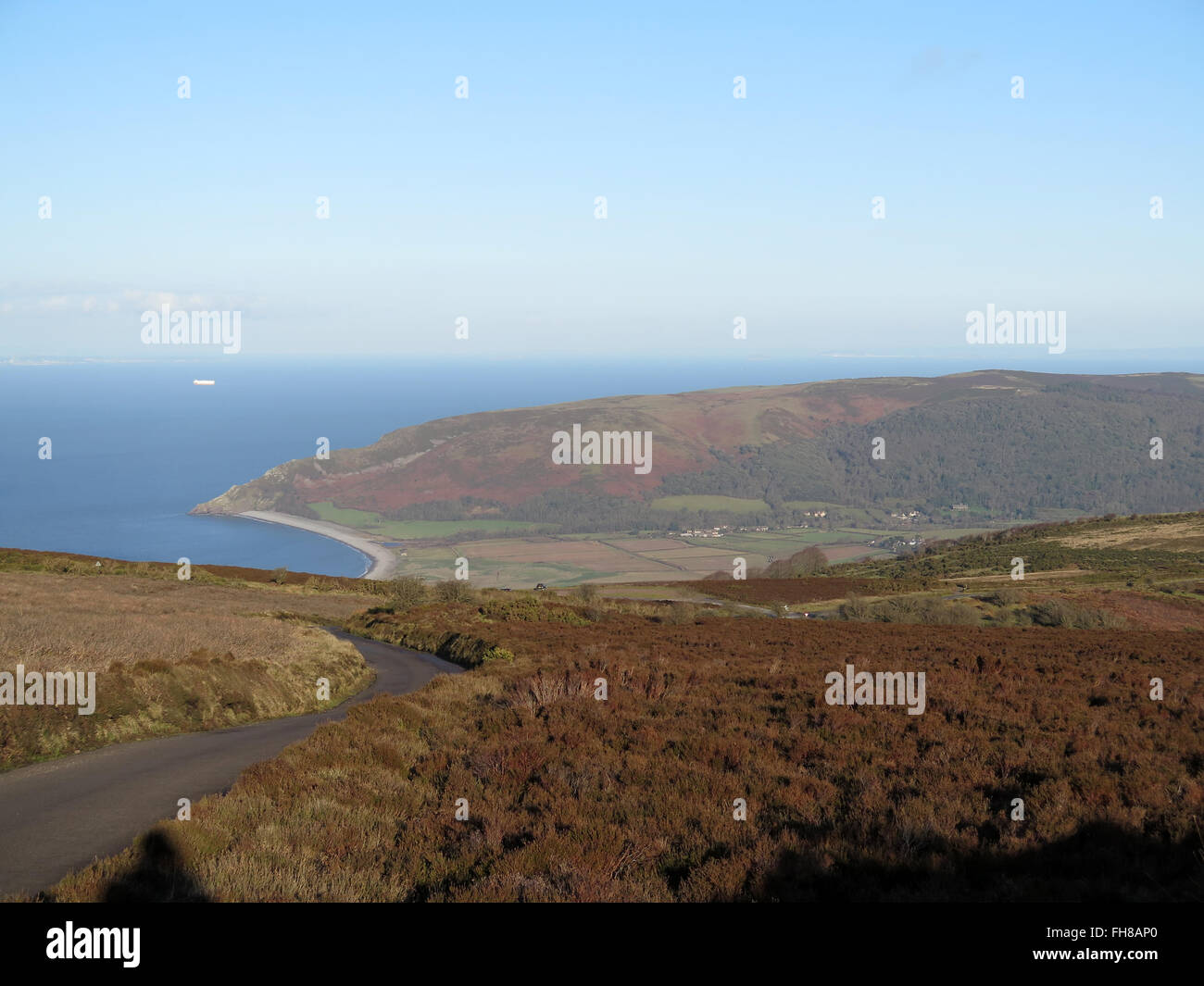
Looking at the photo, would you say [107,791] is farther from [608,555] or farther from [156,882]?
[608,555]

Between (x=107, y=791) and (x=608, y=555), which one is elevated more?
(x=107, y=791)

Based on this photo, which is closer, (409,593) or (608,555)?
(409,593)

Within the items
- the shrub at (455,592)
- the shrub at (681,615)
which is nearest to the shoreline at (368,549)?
the shrub at (455,592)

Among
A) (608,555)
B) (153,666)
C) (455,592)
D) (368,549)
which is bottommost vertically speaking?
(608,555)

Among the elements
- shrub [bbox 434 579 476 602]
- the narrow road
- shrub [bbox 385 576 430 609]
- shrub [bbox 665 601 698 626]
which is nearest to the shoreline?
shrub [bbox 385 576 430 609]

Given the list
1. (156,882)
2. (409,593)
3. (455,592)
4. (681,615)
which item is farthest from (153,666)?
(409,593)

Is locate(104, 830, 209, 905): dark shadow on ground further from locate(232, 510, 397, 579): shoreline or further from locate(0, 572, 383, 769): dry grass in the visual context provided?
locate(232, 510, 397, 579): shoreline
